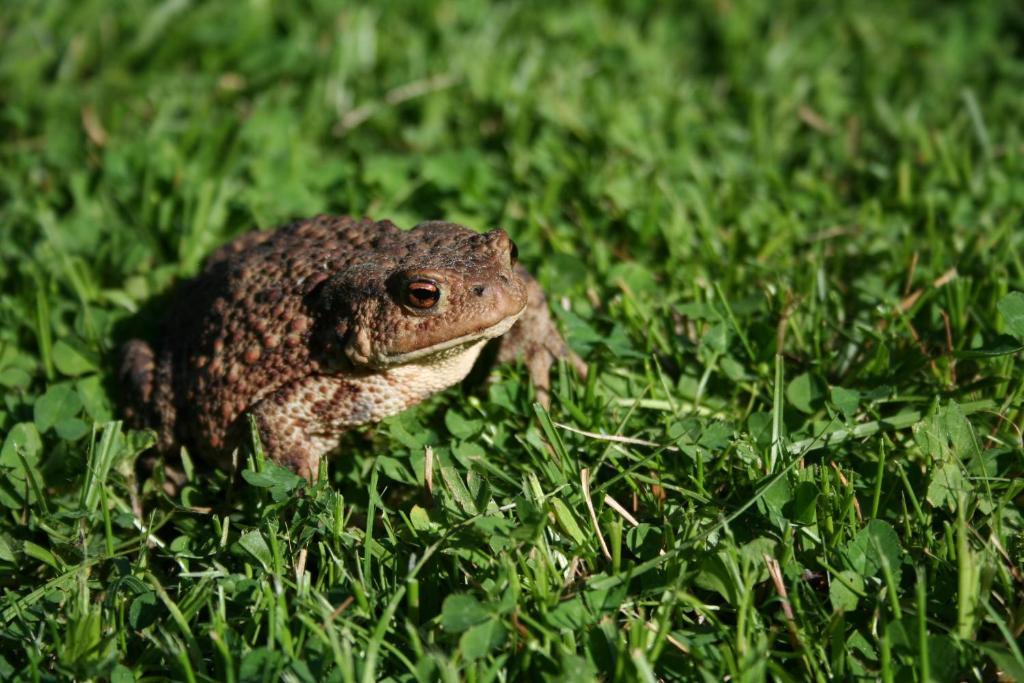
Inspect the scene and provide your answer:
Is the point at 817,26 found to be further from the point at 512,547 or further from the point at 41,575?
the point at 41,575

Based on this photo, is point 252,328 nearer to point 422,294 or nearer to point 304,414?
point 304,414

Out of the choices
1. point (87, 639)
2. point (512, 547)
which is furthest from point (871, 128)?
point (87, 639)

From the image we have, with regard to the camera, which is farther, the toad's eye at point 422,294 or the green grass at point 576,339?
the toad's eye at point 422,294

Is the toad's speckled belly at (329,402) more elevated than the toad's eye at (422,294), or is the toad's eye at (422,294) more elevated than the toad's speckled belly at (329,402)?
the toad's eye at (422,294)

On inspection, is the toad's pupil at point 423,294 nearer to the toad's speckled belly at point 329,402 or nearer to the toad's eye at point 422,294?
the toad's eye at point 422,294

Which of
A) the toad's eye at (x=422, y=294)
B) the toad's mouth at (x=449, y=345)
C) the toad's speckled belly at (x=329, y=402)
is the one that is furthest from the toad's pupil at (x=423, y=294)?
the toad's speckled belly at (x=329, y=402)

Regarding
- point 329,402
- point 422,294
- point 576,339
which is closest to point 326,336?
point 329,402
